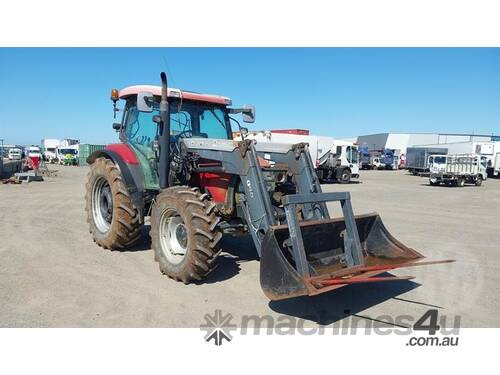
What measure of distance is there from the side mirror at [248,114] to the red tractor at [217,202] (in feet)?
0.05

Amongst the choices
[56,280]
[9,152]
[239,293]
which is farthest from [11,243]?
[9,152]

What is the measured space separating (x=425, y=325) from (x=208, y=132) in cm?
409

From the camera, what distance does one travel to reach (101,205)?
23.1 ft

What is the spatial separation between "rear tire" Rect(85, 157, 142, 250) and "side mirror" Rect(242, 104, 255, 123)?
2.21m

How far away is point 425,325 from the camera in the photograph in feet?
13.3

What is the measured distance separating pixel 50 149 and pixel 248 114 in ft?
174

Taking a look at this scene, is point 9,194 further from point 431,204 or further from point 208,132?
point 431,204

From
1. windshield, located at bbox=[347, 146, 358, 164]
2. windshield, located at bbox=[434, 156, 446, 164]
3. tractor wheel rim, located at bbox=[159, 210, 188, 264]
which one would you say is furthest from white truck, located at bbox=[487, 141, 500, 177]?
tractor wheel rim, located at bbox=[159, 210, 188, 264]

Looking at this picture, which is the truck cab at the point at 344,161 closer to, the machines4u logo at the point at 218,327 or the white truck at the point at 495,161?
the white truck at the point at 495,161

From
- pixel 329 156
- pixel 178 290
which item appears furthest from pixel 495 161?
pixel 178 290

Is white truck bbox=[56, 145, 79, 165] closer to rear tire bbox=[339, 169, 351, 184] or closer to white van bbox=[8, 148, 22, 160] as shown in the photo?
white van bbox=[8, 148, 22, 160]

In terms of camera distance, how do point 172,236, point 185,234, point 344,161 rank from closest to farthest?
point 185,234 < point 172,236 < point 344,161

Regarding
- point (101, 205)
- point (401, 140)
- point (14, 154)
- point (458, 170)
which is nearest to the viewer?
point (101, 205)
